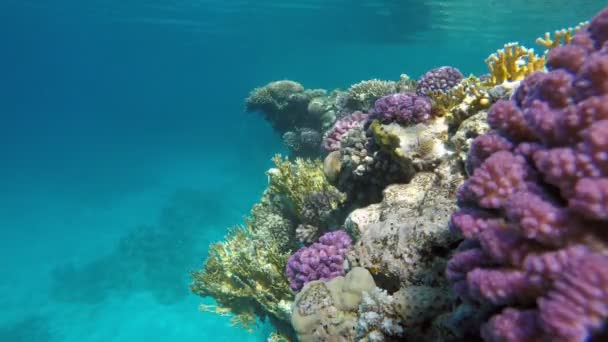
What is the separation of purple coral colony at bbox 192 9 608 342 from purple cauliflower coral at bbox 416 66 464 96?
0.11 ft

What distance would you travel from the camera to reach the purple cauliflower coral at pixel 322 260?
16.6ft

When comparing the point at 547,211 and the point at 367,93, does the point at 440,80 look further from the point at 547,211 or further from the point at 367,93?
the point at 547,211

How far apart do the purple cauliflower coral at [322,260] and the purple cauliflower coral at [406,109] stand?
71.7 inches

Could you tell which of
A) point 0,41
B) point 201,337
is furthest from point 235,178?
point 0,41

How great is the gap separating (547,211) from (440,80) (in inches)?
223

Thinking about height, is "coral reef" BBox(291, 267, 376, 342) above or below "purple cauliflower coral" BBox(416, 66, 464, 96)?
below

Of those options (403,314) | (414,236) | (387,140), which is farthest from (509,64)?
(403,314)

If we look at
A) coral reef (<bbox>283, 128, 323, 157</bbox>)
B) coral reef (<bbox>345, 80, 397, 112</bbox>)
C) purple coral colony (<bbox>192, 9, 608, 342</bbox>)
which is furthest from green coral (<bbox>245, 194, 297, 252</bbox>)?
coral reef (<bbox>283, 128, 323, 157</bbox>)

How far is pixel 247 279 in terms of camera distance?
758 cm

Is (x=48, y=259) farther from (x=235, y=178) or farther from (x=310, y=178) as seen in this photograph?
(x=310, y=178)

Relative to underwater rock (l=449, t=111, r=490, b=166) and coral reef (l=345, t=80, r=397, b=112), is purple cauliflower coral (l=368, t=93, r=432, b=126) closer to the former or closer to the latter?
underwater rock (l=449, t=111, r=490, b=166)

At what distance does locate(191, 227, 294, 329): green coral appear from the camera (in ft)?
22.1

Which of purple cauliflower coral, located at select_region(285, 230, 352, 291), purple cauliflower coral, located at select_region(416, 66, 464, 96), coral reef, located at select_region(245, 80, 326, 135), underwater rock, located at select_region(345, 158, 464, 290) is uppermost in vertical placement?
coral reef, located at select_region(245, 80, 326, 135)

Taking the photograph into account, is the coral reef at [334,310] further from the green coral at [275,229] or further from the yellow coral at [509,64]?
the green coral at [275,229]
